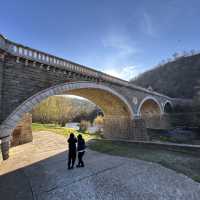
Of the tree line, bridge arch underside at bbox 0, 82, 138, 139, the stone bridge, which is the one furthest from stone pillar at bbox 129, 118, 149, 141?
the tree line

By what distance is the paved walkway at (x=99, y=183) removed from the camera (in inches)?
182

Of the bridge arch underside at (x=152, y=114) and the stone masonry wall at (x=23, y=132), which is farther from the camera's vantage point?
the bridge arch underside at (x=152, y=114)

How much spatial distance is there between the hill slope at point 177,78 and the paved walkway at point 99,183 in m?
48.2

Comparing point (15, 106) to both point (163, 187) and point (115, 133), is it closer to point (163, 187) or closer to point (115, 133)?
point (163, 187)

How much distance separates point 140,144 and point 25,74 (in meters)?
9.24

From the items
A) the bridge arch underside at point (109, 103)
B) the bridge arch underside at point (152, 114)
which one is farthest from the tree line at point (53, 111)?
the bridge arch underside at point (152, 114)

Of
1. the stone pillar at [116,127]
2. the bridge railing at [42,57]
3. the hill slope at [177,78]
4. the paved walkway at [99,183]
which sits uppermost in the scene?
the hill slope at [177,78]

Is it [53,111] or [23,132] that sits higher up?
[53,111]

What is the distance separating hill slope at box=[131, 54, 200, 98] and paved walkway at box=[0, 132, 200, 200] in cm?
4819

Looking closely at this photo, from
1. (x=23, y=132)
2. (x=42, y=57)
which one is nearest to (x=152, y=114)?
(x=23, y=132)

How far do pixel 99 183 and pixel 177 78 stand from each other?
60.2 m

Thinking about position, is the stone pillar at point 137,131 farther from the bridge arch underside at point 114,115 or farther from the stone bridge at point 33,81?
the stone bridge at point 33,81

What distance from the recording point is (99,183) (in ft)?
17.6

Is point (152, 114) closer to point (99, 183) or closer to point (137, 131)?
point (137, 131)
